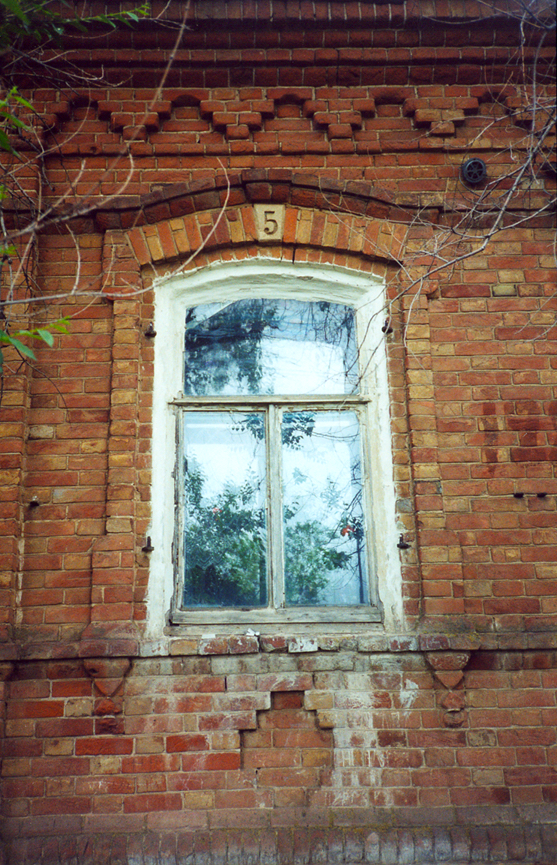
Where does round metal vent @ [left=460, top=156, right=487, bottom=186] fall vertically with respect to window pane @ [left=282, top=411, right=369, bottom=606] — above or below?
above

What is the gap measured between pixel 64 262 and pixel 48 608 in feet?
6.30

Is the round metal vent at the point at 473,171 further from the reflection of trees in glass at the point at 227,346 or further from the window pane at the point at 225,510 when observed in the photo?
the window pane at the point at 225,510

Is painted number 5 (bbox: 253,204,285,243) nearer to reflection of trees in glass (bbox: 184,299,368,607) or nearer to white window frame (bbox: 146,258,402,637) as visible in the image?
white window frame (bbox: 146,258,402,637)

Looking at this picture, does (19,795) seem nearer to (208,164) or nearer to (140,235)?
(140,235)

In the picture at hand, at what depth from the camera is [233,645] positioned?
3.37m

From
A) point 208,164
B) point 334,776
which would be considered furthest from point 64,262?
point 334,776

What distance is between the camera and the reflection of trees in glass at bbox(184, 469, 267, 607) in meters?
3.65

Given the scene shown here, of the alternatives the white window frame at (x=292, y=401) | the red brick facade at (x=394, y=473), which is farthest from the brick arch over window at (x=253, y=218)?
the white window frame at (x=292, y=401)

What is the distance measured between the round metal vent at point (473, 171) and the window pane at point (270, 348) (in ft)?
3.36

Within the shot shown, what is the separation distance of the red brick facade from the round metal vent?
67mm

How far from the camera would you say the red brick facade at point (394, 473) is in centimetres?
321

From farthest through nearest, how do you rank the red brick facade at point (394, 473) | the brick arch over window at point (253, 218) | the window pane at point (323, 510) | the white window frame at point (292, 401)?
the brick arch over window at point (253, 218) < the window pane at point (323, 510) < the white window frame at point (292, 401) < the red brick facade at point (394, 473)

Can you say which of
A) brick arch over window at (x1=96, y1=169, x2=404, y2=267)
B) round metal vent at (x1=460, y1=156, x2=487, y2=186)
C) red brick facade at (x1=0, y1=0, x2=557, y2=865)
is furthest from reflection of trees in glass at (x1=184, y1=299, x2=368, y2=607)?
round metal vent at (x1=460, y1=156, x2=487, y2=186)

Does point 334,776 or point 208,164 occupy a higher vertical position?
point 208,164
